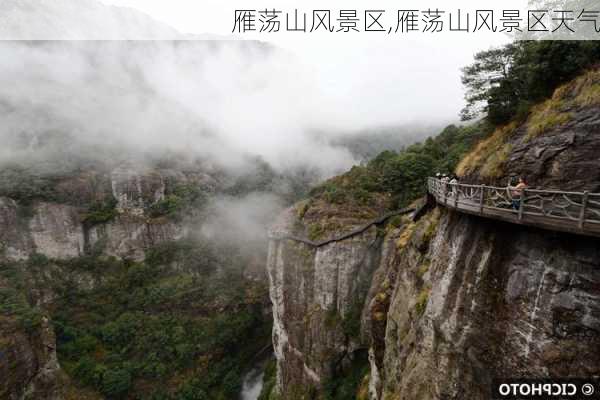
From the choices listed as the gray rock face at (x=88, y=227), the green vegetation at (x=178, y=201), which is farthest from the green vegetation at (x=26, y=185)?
the green vegetation at (x=178, y=201)

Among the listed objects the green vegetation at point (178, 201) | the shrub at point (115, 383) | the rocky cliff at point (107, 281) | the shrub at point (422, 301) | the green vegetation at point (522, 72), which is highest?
the green vegetation at point (522, 72)

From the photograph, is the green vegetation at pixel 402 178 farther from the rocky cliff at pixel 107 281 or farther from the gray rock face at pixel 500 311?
the rocky cliff at pixel 107 281

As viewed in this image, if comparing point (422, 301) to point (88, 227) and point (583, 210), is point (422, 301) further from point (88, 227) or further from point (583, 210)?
point (88, 227)

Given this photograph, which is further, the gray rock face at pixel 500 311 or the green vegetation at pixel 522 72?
the green vegetation at pixel 522 72

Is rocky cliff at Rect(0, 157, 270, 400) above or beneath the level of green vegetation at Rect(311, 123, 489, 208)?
beneath

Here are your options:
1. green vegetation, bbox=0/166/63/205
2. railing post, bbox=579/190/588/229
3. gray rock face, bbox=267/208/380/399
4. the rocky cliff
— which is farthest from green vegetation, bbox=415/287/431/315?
green vegetation, bbox=0/166/63/205

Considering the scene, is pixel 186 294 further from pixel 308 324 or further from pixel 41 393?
pixel 308 324

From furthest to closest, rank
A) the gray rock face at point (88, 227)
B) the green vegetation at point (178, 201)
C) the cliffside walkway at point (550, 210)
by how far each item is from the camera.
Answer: the green vegetation at point (178, 201), the gray rock face at point (88, 227), the cliffside walkway at point (550, 210)

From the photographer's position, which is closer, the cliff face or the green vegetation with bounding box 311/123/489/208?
the cliff face

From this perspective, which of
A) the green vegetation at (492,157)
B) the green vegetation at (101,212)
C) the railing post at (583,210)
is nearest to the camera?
the railing post at (583,210)

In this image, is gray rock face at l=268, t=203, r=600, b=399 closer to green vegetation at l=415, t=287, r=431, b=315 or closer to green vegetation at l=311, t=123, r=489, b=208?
green vegetation at l=415, t=287, r=431, b=315

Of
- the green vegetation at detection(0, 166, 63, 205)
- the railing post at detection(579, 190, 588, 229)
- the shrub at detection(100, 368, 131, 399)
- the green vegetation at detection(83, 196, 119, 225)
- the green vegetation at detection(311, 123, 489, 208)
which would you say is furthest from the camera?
the green vegetation at detection(83, 196, 119, 225)

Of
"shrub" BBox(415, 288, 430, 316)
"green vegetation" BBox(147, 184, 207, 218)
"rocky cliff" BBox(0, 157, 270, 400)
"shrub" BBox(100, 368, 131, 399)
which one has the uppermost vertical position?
"green vegetation" BBox(147, 184, 207, 218)
